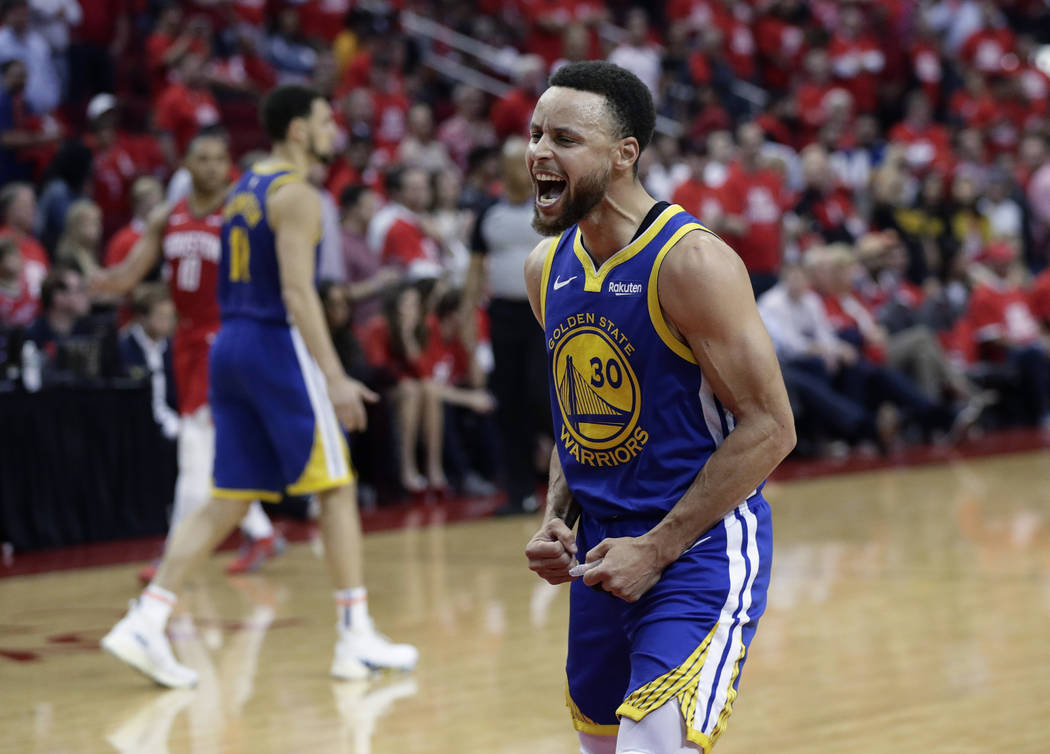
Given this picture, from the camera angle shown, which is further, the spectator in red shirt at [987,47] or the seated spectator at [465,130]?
the spectator in red shirt at [987,47]

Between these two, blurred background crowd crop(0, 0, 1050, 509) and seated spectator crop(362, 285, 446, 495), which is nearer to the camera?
blurred background crowd crop(0, 0, 1050, 509)

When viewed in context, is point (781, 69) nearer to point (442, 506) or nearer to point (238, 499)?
point (442, 506)

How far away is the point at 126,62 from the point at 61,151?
2606 millimetres

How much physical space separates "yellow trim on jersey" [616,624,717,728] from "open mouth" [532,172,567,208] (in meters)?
0.91

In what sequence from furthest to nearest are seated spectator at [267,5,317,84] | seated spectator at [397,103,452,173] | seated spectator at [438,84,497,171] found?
seated spectator at [438,84,497,171]
seated spectator at [267,5,317,84]
seated spectator at [397,103,452,173]

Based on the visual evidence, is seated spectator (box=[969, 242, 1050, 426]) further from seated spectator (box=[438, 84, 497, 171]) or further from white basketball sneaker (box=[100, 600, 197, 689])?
white basketball sneaker (box=[100, 600, 197, 689])

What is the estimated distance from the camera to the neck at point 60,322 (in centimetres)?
890

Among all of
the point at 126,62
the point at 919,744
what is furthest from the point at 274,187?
the point at 126,62

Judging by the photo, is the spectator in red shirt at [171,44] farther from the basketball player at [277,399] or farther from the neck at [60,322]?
the basketball player at [277,399]

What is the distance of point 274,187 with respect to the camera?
535cm

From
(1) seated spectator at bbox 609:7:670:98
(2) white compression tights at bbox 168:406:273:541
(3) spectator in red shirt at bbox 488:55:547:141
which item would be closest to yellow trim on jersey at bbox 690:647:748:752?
(2) white compression tights at bbox 168:406:273:541

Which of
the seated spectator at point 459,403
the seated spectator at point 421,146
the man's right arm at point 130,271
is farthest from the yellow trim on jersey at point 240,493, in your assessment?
the seated spectator at point 421,146

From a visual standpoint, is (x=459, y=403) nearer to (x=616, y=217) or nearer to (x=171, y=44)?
(x=171, y=44)

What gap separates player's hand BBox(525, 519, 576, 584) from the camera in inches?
116
